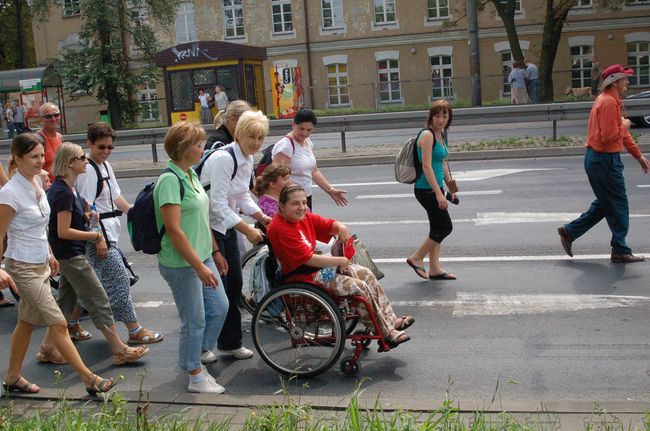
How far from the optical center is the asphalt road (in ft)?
19.0

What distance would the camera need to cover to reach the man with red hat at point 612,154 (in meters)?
8.68

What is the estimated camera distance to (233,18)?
47.6 metres

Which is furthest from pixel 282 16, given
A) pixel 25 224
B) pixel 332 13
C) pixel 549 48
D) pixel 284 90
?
pixel 25 224

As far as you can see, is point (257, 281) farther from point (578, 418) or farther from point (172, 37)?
point (172, 37)

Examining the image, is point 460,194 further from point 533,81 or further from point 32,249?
point 533,81

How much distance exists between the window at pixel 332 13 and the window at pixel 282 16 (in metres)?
1.84

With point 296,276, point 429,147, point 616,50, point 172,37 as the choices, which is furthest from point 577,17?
point 296,276

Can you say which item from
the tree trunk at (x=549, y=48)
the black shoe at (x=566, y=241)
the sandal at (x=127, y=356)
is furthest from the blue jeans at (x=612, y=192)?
the tree trunk at (x=549, y=48)

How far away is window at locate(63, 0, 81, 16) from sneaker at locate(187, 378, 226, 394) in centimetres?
4355

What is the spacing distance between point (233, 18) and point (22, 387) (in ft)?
143

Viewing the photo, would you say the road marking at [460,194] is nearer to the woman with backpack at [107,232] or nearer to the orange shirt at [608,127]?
the orange shirt at [608,127]

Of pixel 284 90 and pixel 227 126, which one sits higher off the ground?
pixel 284 90

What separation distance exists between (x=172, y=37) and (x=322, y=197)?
120 ft

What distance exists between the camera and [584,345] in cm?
634
